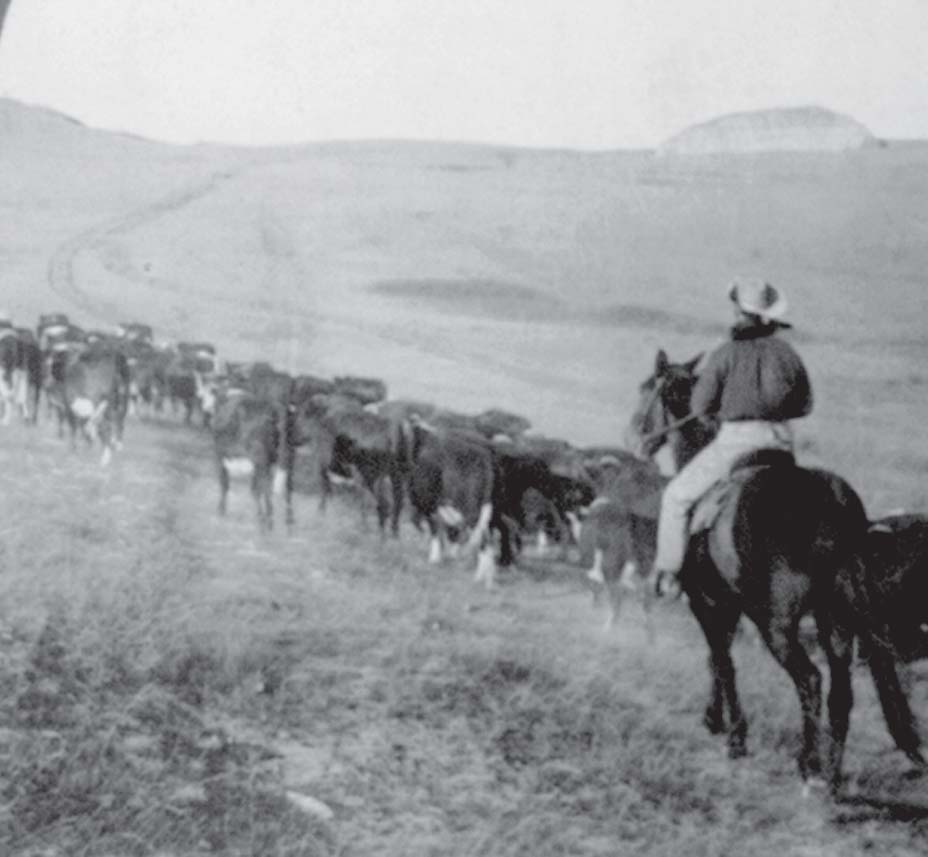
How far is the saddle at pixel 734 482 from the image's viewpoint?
5891mm

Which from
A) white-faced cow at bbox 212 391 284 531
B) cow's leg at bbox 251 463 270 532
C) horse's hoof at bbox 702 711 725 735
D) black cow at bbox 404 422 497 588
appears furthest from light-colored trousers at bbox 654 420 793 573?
black cow at bbox 404 422 497 588

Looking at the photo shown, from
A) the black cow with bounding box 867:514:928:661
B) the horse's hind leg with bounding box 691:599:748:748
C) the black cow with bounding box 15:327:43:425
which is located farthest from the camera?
the black cow with bounding box 15:327:43:425

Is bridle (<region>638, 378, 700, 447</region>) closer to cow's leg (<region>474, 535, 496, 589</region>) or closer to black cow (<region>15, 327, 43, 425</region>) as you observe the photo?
cow's leg (<region>474, 535, 496, 589</region>)

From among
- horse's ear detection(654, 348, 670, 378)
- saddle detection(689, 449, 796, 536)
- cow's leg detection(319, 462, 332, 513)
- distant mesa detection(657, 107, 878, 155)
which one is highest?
distant mesa detection(657, 107, 878, 155)

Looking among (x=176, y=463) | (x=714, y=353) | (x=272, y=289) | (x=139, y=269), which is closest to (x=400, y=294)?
(x=272, y=289)

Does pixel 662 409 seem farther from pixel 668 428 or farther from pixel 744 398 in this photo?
pixel 744 398

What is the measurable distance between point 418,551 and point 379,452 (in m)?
1.33

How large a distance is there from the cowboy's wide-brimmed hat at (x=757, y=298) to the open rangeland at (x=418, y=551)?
2.21 metres

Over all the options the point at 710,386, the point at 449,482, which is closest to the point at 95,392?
the point at 449,482

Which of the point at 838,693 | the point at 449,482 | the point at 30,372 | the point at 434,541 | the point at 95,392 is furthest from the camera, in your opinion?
the point at 30,372

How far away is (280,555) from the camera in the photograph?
25.1 feet

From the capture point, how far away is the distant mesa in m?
9.22

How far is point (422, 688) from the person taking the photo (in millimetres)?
6391

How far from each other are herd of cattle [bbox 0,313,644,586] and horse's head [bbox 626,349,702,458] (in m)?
2.47
